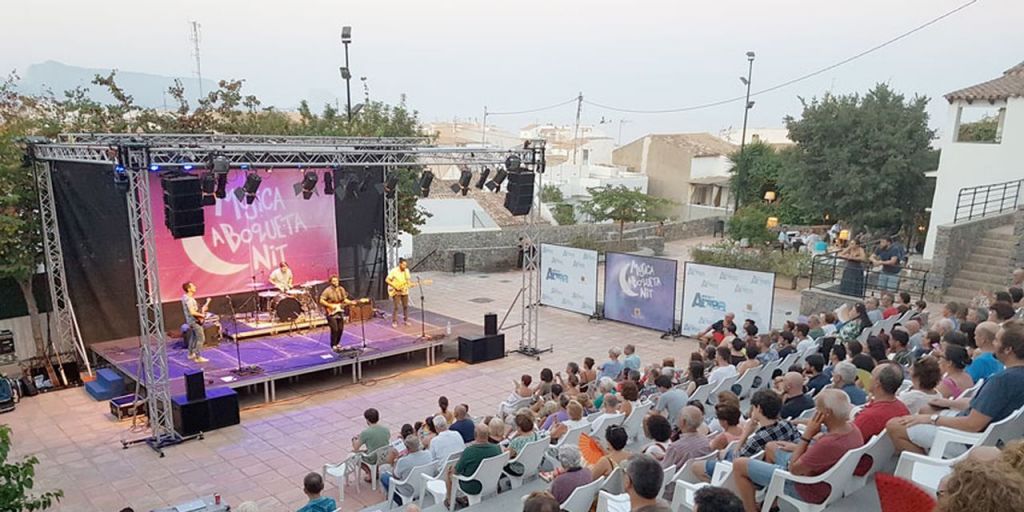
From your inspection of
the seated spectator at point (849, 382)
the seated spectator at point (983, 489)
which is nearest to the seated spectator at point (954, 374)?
the seated spectator at point (849, 382)

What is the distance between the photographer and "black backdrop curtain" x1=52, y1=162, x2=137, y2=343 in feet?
37.7

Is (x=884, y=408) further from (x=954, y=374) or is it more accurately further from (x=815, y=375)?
(x=815, y=375)

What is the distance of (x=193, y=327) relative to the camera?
11.4 m

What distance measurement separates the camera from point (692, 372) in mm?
7426

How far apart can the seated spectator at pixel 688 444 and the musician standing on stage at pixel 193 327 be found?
9201 mm

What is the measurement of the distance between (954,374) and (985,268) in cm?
1099

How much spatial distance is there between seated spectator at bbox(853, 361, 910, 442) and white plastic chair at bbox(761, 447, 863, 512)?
13.9 inches

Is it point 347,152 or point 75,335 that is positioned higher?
point 347,152

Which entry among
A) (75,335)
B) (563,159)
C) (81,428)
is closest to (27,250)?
(75,335)

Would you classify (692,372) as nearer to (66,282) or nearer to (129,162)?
(129,162)

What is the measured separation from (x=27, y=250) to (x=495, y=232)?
44.1 feet

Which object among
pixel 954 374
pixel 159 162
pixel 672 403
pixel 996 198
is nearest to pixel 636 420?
pixel 672 403


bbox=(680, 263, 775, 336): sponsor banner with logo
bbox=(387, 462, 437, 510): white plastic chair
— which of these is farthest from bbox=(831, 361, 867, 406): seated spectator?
bbox=(680, 263, 775, 336): sponsor banner with logo

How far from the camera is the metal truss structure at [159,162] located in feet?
29.3
